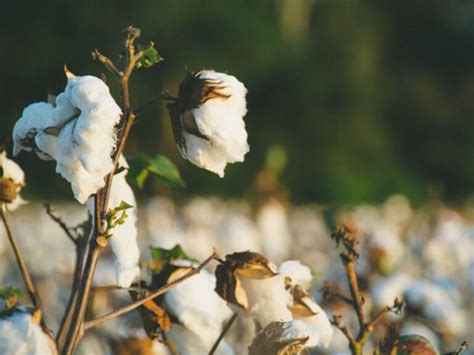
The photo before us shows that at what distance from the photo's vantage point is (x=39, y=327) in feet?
4.35

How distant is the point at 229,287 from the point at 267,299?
0.06 meters

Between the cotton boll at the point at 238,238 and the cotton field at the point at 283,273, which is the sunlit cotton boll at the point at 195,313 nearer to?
the cotton field at the point at 283,273

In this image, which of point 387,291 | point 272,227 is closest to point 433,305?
point 387,291

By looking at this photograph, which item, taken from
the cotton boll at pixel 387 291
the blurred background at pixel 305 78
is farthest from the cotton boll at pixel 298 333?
the blurred background at pixel 305 78

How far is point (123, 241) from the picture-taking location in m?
1.58

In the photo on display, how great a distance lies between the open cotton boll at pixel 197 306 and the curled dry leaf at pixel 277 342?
0.21m

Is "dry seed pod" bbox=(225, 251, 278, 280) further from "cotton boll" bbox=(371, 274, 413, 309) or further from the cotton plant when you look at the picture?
"cotton boll" bbox=(371, 274, 413, 309)

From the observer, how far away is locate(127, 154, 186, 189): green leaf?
69.8 inches

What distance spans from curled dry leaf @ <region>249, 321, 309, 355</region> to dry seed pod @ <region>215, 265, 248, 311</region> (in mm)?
98

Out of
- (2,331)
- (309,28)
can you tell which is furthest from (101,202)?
(309,28)

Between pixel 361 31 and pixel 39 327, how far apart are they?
129 feet

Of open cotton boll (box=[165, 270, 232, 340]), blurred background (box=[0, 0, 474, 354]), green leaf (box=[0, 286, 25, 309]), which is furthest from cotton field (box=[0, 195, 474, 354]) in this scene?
blurred background (box=[0, 0, 474, 354])

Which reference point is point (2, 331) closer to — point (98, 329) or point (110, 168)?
point (110, 168)

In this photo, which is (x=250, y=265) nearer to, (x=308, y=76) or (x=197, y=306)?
(x=197, y=306)
